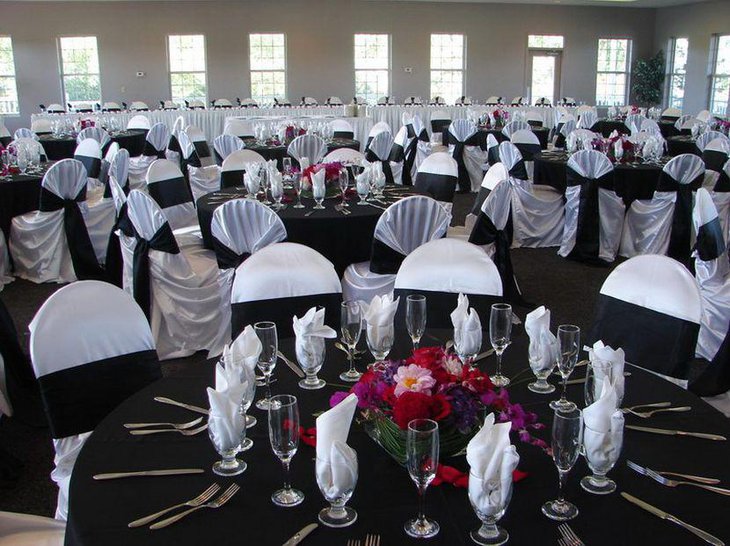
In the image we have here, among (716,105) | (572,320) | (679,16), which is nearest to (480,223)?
(572,320)

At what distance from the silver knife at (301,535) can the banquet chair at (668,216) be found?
5744 mm

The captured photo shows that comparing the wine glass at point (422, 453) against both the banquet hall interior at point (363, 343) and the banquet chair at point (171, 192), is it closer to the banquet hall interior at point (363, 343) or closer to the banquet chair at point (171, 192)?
the banquet hall interior at point (363, 343)

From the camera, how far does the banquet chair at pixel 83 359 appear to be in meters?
2.30

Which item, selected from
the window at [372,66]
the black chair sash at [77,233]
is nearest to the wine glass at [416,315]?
the black chair sash at [77,233]

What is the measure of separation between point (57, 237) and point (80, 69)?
522 inches

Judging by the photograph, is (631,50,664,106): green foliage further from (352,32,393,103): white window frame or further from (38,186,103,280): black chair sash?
(38,186,103,280): black chair sash

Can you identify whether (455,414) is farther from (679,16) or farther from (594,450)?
(679,16)

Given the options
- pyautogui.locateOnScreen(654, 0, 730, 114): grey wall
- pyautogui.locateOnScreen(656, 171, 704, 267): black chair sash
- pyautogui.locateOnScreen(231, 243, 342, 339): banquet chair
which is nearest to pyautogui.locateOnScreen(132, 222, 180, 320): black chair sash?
pyautogui.locateOnScreen(231, 243, 342, 339): banquet chair

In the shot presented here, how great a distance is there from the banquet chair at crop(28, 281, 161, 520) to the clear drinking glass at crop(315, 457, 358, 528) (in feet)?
3.89

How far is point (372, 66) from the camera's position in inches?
747

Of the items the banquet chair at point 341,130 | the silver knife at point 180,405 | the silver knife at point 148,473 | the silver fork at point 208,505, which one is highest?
the banquet chair at point 341,130

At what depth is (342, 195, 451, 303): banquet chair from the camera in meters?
4.25

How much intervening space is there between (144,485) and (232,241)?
267 centimetres

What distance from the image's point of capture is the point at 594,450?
1556 millimetres
